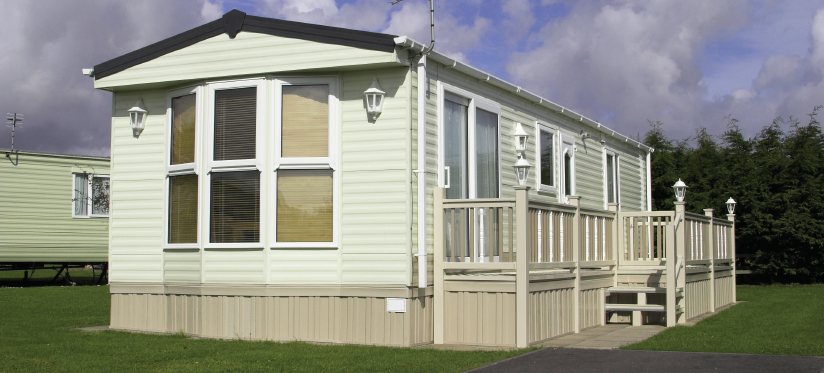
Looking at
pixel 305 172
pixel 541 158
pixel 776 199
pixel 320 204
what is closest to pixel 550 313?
pixel 320 204

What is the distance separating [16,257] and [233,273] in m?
13.1

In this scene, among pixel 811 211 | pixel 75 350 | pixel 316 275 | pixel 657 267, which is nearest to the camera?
pixel 75 350

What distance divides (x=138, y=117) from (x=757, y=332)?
25.4 feet

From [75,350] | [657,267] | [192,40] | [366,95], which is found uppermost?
[192,40]

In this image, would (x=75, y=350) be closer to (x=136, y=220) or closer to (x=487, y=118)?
(x=136, y=220)

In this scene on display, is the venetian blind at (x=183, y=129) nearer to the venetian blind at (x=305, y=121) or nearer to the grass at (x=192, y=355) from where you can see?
the venetian blind at (x=305, y=121)

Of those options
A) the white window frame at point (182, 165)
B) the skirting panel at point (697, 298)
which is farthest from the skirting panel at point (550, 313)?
the white window frame at point (182, 165)

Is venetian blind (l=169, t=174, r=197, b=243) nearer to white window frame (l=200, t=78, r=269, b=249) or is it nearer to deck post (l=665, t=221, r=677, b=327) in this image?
white window frame (l=200, t=78, r=269, b=249)

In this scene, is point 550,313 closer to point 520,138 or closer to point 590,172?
point 520,138

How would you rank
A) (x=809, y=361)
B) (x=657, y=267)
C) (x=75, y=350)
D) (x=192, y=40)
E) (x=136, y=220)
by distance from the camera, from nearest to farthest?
(x=809, y=361) → (x=75, y=350) → (x=192, y=40) → (x=136, y=220) → (x=657, y=267)

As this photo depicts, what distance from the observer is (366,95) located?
28.2ft

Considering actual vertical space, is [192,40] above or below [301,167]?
above

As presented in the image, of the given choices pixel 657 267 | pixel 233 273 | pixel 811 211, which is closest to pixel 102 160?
pixel 233 273

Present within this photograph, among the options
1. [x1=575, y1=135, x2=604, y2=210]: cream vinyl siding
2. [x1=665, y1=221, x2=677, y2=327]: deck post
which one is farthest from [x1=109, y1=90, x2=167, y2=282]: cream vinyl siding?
[x1=575, y1=135, x2=604, y2=210]: cream vinyl siding
